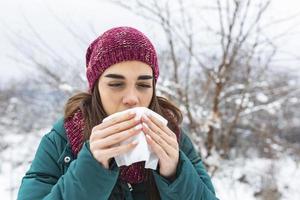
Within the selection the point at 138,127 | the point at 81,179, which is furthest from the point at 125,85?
the point at 81,179

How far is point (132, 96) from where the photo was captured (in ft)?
3.31

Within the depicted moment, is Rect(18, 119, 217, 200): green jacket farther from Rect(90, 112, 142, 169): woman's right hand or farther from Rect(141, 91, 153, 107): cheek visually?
Rect(141, 91, 153, 107): cheek

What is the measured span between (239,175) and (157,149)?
5459 mm

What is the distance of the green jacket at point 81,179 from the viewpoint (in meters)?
0.93

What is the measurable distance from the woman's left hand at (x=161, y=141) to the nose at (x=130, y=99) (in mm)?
84

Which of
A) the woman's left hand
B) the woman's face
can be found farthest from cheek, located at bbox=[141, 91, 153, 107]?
the woman's left hand

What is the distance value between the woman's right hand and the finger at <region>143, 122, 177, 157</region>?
0.02m

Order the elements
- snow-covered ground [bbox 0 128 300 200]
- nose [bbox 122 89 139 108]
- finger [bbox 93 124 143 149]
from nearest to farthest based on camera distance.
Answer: finger [bbox 93 124 143 149], nose [bbox 122 89 139 108], snow-covered ground [bbox 0 128 300 200]

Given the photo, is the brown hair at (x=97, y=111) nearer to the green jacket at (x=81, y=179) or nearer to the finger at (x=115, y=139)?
the green jacket at (x=81, y=179)

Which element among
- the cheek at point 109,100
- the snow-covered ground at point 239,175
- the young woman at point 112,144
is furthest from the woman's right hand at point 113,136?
the snow-covered ground at point 239,175

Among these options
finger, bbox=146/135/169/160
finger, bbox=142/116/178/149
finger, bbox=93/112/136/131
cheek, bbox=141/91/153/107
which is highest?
cheek, bbox=141/91/153/107

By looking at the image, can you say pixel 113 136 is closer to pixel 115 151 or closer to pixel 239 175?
pixel 115 151

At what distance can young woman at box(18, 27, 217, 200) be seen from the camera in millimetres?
929

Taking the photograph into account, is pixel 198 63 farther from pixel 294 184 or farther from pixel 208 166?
pixel 294 184
